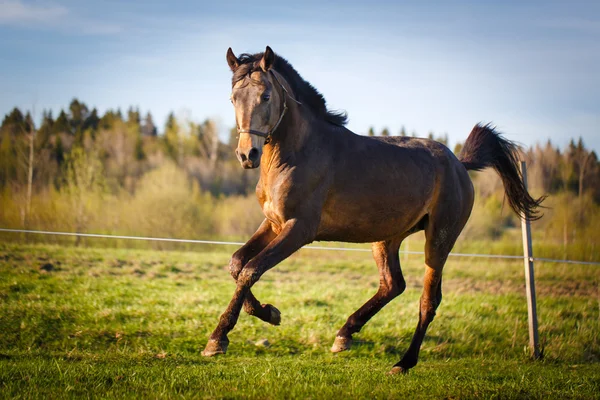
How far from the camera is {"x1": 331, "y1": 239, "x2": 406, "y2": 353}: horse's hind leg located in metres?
6.05

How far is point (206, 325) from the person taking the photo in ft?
29.4

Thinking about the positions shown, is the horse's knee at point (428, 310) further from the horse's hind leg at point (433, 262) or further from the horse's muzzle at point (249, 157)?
the horse's muzzle at point (249, 157)

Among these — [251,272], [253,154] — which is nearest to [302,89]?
[253,154]

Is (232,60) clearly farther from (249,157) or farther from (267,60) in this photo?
(249,157)

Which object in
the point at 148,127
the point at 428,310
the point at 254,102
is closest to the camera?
the point at 254,102

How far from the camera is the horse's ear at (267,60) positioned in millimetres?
5000

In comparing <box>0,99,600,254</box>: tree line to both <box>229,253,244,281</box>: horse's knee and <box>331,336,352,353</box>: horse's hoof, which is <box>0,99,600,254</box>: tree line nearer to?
<box>331,336,352,353</box>: horse's hoof

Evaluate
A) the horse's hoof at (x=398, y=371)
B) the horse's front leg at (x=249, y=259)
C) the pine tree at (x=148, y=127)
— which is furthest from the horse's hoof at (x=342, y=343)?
the pine tree at (x=148, y=127)

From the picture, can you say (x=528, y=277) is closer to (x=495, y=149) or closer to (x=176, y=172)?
(x=495, y=149)

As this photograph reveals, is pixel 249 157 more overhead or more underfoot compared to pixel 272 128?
more underfoot

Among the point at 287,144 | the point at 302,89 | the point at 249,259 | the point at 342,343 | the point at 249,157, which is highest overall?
the point at 302,89

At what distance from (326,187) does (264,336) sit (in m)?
4.02

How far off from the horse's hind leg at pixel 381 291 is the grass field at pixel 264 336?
37cm

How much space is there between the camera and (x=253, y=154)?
465 cm
